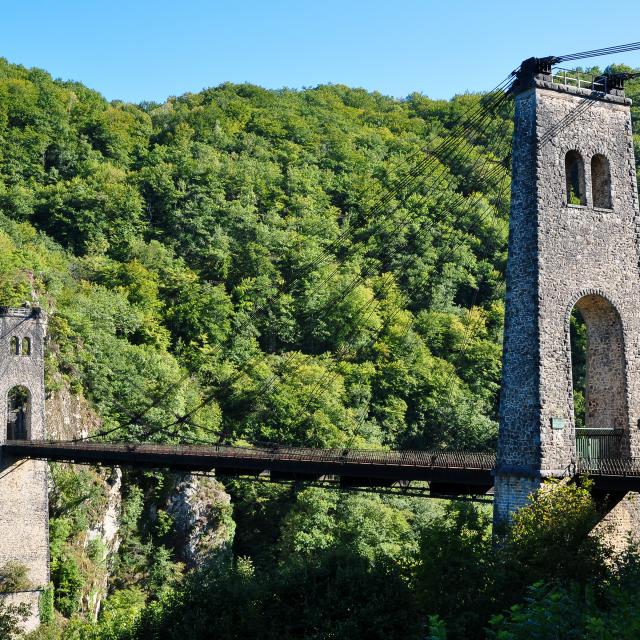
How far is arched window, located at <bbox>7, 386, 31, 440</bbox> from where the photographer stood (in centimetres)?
3312

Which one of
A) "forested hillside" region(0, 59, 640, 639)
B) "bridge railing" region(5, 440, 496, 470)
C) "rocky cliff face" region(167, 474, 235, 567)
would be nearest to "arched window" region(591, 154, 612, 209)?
"bridge railing" region(5, 440, 496, 470)

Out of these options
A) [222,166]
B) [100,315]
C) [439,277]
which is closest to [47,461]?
[100,315]

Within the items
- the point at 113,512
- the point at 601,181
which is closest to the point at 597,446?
the point at 601,181

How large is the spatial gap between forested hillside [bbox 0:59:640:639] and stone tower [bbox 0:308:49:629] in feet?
2.81

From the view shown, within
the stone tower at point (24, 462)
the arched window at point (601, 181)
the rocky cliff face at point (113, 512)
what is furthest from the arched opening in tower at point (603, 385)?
the rocky cliff face at point (113, 512)

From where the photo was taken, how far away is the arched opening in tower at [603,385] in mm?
17406

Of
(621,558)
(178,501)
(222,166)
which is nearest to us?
(621,558)

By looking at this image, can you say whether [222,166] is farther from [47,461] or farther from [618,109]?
[618,109]

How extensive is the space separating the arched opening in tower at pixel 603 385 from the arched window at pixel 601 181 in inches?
72.1

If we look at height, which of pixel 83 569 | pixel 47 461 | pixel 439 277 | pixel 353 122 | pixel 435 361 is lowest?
pixel 83 569

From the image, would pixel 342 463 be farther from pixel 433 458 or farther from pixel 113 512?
pixel 113 512

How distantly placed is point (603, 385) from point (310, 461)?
22.1 feet

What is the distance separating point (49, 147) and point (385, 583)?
46.6 m

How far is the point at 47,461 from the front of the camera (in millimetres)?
31000
